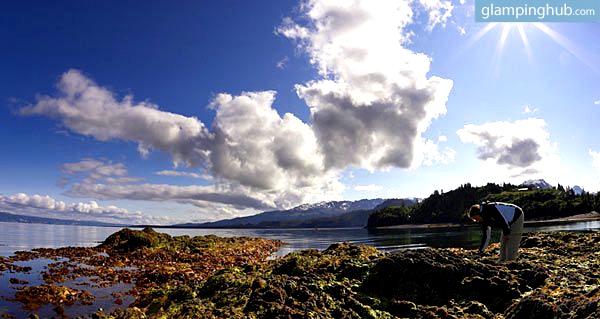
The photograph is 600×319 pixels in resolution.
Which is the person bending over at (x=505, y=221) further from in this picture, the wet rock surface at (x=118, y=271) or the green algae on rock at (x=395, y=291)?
the wet rock surface at (x=118, y=271)

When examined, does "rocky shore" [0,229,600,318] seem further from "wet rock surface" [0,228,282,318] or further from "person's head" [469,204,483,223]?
"person's head" [469,204,483,223]

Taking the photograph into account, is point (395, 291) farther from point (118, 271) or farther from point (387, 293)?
point (118, 271)

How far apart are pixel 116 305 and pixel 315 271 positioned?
28.7 feet

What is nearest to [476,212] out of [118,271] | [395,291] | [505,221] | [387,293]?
[505,221]

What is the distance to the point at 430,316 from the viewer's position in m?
10.7

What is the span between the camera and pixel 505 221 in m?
17.1

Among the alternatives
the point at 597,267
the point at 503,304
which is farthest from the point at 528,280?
the point at 597,267

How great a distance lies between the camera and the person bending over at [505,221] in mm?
16938

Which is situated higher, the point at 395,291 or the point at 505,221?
the point at 505,221

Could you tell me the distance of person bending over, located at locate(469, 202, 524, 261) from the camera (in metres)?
16.9

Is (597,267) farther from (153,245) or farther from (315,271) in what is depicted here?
(153,245)

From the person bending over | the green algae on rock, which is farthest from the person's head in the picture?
the green algae on rock

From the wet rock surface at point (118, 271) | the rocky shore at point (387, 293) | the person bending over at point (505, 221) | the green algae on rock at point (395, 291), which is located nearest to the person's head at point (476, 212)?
the person bending over at point (505, 221)

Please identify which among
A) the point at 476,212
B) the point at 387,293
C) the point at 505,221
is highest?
the point at 476,212
